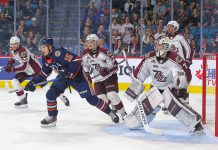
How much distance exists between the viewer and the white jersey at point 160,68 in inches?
193

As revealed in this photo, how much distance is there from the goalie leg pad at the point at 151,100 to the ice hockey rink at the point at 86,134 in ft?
0.86

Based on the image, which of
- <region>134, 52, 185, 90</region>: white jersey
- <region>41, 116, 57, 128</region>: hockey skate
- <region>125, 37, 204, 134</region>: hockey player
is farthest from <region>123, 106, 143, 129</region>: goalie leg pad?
<region>41, 116, 57, 128</region>: hockey skate

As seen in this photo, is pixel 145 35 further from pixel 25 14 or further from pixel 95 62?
pixel 95 62

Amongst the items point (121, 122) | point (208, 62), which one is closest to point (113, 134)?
point (121, 122)

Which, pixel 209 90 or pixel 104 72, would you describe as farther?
pixel 209 90

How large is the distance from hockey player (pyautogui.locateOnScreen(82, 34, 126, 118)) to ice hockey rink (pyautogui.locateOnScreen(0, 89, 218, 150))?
31 cm

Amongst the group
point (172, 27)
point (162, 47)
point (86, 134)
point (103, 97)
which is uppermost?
point (172, 27)

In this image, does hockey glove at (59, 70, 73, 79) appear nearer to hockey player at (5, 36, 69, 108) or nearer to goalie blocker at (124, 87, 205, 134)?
goalie blocker at (124, 87, 205, 134)

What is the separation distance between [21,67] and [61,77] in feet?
6.78

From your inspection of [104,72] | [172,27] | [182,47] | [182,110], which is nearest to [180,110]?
[182,110]

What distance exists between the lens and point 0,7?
11719 mm

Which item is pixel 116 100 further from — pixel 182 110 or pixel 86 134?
pixel 182 110

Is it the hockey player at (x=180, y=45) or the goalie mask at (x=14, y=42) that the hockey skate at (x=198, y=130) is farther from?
the goalie mask at (x=14, y=42)

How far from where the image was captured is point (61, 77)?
Answer: 5262 mm
